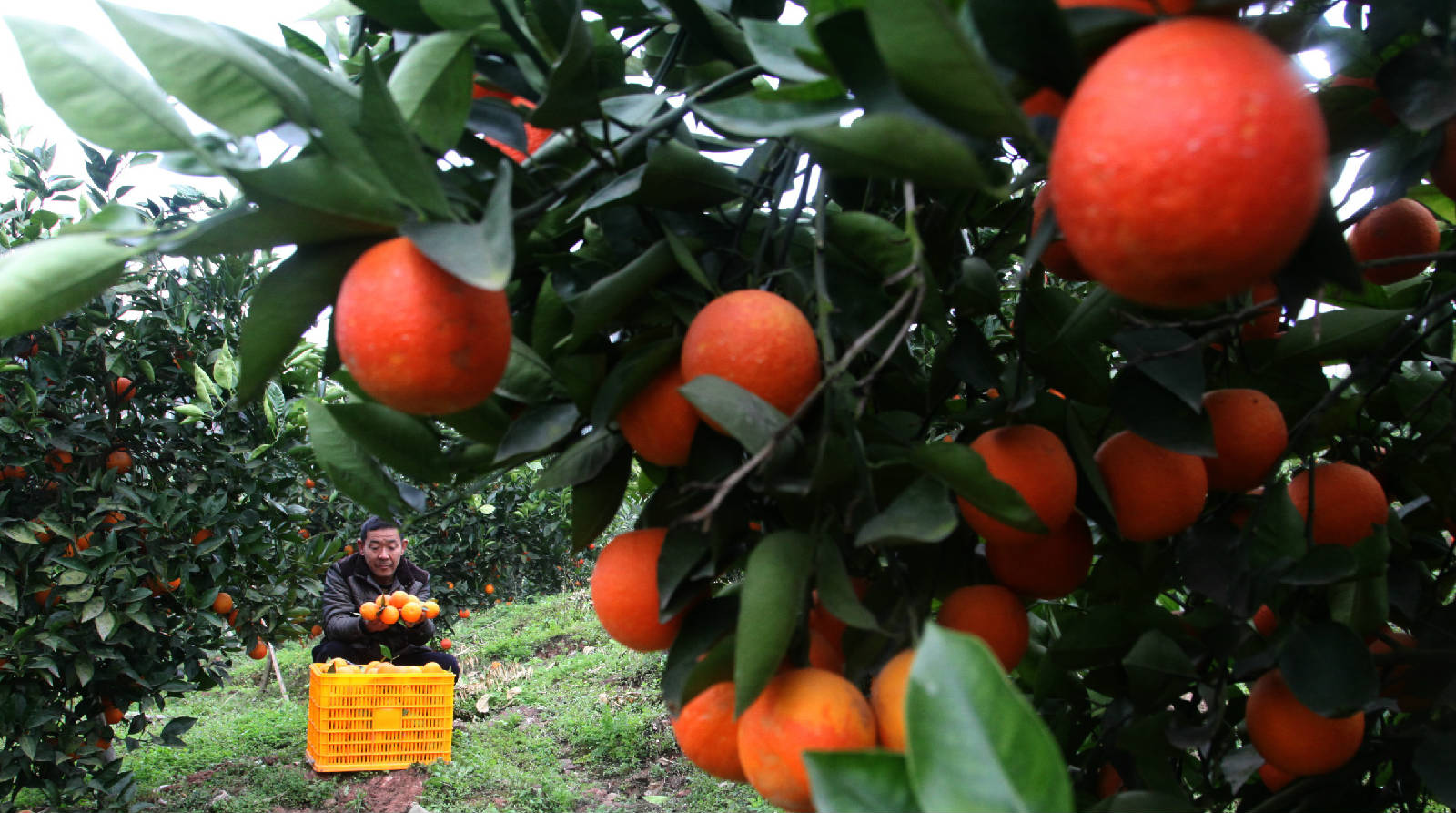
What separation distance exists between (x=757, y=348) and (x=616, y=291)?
12 cm

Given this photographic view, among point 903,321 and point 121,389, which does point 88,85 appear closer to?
point 903,321

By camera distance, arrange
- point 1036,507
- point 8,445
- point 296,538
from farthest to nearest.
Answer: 1. point 296,538
2. point 8,445
3. point 1036,507

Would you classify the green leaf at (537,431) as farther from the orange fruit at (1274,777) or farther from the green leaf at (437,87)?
the orange fruit at (1274,777)

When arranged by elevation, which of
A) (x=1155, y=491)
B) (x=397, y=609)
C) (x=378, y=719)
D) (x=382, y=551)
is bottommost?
(x=378, y=719)

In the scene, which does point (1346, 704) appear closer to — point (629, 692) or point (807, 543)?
point (807, 543)

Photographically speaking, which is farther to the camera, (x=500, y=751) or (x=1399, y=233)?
(x=500, y=751)

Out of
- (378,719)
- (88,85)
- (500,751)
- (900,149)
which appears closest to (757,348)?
(900,149)

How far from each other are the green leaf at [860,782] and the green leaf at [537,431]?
1.09 feet

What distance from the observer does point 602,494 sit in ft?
2.42

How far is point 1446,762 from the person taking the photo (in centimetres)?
69

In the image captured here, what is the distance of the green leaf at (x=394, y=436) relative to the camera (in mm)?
671

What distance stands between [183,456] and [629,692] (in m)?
3.16

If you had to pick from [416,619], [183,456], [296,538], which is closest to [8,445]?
[183,456]

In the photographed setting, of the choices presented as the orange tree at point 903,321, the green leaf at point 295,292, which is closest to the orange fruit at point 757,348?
the orange tree at point 903,321
